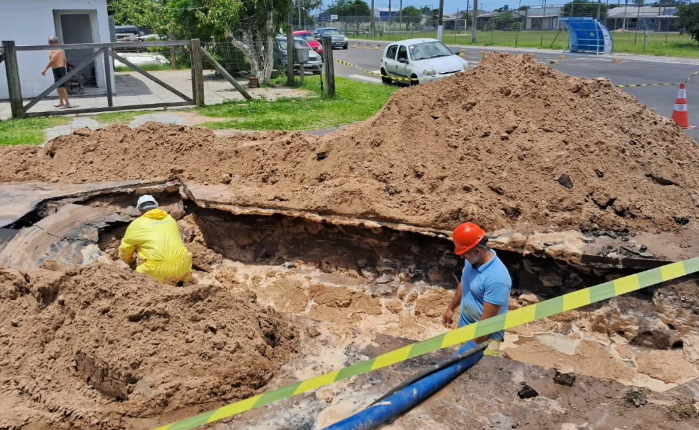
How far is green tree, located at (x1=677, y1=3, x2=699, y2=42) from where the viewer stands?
32650 millimetres

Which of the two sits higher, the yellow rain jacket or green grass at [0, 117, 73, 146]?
green grass at [0, 117, 73, 146]

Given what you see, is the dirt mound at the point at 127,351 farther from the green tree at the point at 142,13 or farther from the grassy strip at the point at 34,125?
the green tree at the point at 142,13

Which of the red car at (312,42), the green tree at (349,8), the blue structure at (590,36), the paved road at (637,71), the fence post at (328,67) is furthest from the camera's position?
the green tree at (349,8)

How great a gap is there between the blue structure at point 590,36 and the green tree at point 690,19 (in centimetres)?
555

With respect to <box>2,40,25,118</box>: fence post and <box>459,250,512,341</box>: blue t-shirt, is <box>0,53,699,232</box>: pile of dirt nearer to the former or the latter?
<box>459,250,512,341</box>: blue t-shirt

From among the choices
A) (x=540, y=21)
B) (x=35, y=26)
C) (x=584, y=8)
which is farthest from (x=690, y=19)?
(x=35, y=26)

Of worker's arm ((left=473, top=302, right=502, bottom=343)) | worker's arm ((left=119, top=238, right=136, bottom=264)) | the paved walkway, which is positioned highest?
the paved walkway

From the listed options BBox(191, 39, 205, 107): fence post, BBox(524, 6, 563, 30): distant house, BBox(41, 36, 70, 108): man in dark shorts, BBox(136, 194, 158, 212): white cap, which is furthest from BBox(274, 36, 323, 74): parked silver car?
BBox(524, 6, 563, 30): distant house

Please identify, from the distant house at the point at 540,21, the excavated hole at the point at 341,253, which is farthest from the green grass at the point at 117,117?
the distant house at the point at 540,21

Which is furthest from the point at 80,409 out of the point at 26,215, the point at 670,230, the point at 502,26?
the point at 502,26

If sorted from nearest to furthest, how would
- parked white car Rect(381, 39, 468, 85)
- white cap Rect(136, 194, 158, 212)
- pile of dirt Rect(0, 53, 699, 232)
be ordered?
pile of dirt Rect(0, 53, 699, 232)
white cap Rect(136, 194, 158, 212)
parked white car Rect(381, 39, 468, 85)

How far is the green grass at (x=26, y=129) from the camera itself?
38.3ft

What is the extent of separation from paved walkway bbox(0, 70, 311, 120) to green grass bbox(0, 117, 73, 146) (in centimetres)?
101

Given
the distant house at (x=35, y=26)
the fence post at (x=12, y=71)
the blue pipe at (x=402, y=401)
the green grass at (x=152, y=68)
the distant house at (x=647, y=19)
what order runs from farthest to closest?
1. the distant house at (x=647, y=19)
2. the green grass at (x=152, y=68)
3. the distant house at (x=35, y=26)
4. the fence post at (x=12, y=71)
5. the blue pipe at (x=402, y=401)
